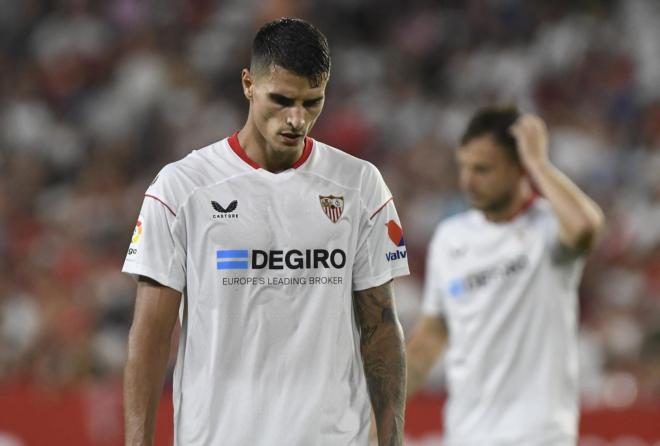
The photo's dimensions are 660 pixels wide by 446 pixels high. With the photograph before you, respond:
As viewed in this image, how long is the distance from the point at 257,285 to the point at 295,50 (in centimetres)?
70

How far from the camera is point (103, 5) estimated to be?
494 inches

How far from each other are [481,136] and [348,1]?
22.4 ft

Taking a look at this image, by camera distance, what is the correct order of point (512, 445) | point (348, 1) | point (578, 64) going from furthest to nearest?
point (348, 1) → point (578, 64) → point (512, 445)

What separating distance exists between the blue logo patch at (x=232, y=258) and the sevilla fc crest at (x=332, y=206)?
29 centimetres

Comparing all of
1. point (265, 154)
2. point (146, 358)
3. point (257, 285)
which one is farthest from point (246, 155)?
point (146, 358)

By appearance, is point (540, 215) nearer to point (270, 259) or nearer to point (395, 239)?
point (395, 239)

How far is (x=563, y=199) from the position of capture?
18.4ft

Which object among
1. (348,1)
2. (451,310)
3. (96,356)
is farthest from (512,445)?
(348,1)

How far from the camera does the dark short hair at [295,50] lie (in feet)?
11.7

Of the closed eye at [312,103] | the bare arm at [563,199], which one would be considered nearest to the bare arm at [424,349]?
the bare arm at [563,199]

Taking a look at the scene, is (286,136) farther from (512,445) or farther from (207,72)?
(207,72)

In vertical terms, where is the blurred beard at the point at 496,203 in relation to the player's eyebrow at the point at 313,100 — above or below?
above

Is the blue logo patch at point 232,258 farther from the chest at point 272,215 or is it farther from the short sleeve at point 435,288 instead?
the short sleeve at point 435,288

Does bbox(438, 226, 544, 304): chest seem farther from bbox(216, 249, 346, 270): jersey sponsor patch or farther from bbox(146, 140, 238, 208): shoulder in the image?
bbox(146, 140, 238, 208): shoulder
